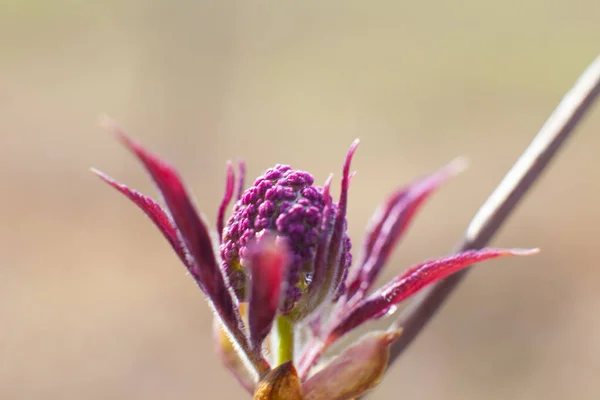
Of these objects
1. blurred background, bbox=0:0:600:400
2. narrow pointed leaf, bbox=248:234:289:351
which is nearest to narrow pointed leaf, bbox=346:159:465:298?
narrow pointed leaf, bbox=248:234:289:351

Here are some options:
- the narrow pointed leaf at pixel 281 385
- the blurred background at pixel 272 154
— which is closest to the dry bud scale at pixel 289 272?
the narrow pointed leaf at pixel 281 385

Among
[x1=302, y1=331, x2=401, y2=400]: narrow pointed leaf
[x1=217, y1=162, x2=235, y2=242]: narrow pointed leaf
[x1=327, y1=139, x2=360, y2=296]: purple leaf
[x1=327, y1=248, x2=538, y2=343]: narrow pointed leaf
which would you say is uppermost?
[x1=217, y1=162, x2=235, y2=242]: narrow pointed leaf

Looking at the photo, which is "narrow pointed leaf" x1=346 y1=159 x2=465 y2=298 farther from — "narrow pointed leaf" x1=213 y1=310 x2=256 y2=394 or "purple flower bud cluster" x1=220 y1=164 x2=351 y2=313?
"narrow pointed leaf" x1=213 y1=310 x2=256 y2=394

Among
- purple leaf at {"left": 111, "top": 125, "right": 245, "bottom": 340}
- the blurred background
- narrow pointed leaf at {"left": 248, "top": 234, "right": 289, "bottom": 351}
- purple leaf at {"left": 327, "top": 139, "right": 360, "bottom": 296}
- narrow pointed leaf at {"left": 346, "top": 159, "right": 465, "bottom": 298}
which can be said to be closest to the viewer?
narrow pointed leaf at {"left": 248, "top": 234, "right": 289, "bottom": 351}

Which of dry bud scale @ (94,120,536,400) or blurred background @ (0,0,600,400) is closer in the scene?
dry bud scale @ (94,120,536,400)

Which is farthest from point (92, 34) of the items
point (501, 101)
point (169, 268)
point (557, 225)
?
point (557, 225)

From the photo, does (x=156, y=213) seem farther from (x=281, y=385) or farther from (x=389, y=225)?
(x=389, y=225)

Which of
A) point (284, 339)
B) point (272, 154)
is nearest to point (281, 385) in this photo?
point (284, 339)
